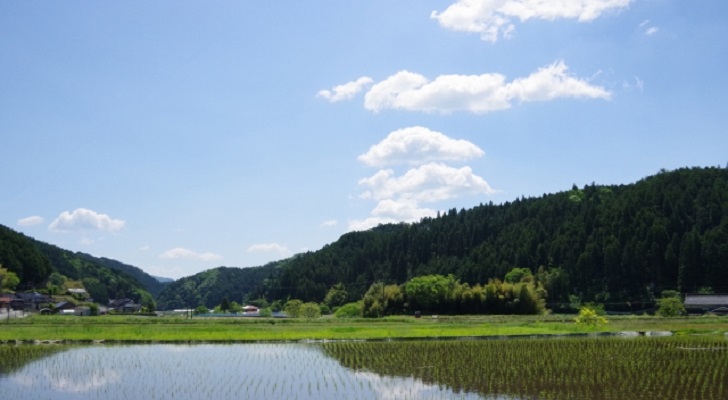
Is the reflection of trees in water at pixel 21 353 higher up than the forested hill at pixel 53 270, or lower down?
lower down

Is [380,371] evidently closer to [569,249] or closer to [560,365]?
[560,365]

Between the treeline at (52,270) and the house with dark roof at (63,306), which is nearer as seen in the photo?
the house with dark roof at (63,306)

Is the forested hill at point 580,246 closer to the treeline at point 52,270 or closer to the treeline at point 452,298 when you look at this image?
the treeline at point 452,298

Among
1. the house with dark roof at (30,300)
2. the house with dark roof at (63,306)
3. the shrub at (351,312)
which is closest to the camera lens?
the shrub at (351,312)

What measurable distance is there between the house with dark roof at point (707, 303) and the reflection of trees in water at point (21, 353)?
68.6 metres

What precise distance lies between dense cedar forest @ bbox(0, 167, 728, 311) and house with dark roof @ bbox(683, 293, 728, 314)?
6.40 meters

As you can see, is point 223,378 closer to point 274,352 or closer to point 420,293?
point 274,352

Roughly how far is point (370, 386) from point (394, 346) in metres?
15.2

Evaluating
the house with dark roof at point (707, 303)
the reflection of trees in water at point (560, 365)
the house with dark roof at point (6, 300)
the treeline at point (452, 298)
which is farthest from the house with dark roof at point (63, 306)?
the house with dark roof at point (707, 303)

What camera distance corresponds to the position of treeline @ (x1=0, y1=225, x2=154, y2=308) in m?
107

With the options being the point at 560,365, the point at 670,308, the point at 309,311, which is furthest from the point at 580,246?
the point at 560,365

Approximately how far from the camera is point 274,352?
106 feet

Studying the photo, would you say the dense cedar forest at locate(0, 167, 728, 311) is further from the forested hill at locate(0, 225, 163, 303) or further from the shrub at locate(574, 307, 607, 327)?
the shrub at locate(574, 307, 607, 327)

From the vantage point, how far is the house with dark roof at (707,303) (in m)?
71.9
